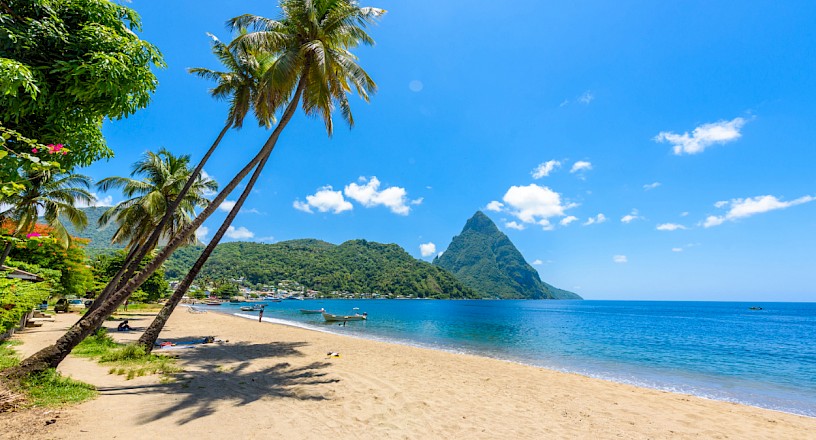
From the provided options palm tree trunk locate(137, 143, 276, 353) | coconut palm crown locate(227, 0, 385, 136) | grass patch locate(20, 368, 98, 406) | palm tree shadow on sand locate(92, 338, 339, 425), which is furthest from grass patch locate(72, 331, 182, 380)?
coconut palm crown locate(227, 0, 385, 136)

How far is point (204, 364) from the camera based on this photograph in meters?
11.1

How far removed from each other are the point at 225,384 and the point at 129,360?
13.4 feet

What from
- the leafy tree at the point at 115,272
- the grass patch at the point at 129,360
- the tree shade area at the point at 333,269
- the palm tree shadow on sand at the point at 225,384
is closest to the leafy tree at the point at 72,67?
the palm tree shadow on sand at the point at 225,384

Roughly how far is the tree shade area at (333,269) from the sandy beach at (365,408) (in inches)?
5651

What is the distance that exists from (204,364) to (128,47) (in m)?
9.92

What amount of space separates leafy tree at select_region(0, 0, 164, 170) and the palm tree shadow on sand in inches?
200

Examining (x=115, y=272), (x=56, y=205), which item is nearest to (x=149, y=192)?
(x=56, y=205)

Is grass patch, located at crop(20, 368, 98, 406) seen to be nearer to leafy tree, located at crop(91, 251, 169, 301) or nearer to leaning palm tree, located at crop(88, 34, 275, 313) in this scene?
leaning palm tree, located at crop(88, 34, 275, 313)

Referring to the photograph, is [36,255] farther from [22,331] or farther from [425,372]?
[425,372]

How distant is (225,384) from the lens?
8.70 meters

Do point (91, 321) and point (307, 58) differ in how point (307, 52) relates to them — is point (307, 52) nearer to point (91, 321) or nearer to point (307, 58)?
point (307, 58)

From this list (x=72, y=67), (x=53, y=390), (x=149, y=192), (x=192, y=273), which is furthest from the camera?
(x=149, y=192)

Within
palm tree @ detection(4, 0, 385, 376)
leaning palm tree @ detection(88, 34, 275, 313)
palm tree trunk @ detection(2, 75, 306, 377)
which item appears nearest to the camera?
palm tree trunk @ detection(2, 75, 306, 377)

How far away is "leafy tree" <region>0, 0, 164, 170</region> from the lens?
4359mm
